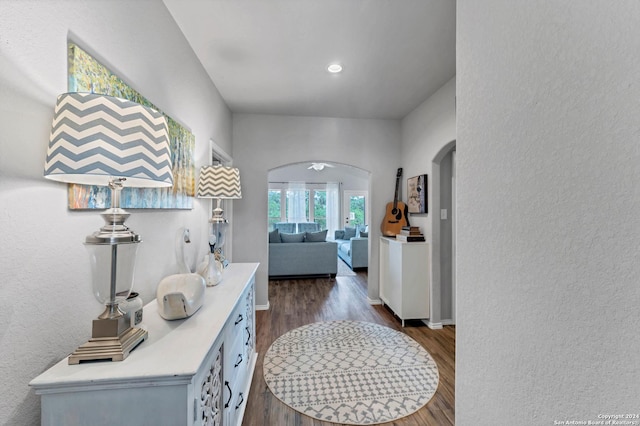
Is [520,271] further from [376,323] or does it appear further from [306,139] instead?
[306,139]

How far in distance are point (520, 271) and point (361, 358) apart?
2.11 m

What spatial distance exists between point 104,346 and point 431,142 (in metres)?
3.17

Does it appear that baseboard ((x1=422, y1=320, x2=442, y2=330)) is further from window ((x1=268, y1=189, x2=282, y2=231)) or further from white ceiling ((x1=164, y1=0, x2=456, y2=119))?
window ((x1=268, y1=189, x2=282, y2=231))

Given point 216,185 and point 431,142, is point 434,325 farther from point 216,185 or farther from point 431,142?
point 216,185

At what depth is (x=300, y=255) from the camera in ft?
16.3

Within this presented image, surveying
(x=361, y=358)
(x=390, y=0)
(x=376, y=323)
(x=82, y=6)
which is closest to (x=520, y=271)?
(x=82, y=6)

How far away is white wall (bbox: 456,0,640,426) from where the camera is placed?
44 cm

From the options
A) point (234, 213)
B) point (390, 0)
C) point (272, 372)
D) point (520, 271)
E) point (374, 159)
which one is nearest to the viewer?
point (520, 271)

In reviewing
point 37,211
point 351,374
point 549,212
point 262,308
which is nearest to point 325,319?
point 262,308

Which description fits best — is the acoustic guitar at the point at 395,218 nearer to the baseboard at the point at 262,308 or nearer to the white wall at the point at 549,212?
the baseboard at the point at 262,308

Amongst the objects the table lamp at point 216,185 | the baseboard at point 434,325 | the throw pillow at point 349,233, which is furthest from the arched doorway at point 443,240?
the throw pillow at point 349,233

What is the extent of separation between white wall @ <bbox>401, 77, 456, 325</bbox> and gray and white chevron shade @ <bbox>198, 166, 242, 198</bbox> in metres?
2.16

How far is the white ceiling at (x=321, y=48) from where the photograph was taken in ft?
5.70

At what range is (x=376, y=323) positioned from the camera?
3.14 meters
